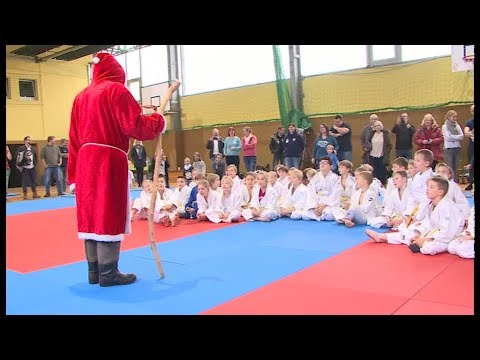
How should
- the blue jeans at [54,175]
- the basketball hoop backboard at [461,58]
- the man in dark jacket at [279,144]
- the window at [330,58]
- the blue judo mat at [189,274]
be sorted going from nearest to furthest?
the blue judo mat at [189,274]
the basketball hoop backboard at [461,58]
the man in dark jacket at [279,144]
the blue jeans at [54,175]
the window at [330,58]

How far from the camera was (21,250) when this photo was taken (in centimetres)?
599

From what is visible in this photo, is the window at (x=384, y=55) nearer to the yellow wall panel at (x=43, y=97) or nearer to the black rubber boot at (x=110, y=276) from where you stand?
the black rubber boot at (x=110, y=276)

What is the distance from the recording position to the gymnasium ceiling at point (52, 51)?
698 inches

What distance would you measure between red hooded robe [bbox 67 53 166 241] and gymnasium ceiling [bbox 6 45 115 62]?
15.3 m

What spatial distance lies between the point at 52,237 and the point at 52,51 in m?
14.2

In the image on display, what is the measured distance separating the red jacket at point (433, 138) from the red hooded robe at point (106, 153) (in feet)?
25.1

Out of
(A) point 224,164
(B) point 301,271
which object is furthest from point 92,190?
(A) point 224,164

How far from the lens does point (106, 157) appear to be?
3.99 m

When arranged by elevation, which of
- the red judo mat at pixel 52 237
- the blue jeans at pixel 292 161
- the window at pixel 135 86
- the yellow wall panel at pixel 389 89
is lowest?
the red judo mat at pixel 52 237

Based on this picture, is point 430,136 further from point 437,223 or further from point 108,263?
point 108,263

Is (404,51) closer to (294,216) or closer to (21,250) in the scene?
(294,216)

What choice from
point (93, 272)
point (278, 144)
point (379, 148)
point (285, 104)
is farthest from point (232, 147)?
point (93, 272)

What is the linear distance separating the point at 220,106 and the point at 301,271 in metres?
14.1

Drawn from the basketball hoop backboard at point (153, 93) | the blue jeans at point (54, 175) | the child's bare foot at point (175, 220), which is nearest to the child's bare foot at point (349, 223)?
the child's bare foot at point (175, 220)
